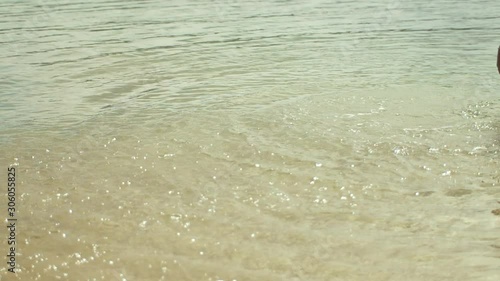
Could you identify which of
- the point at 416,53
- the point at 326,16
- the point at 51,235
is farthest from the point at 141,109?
the point at 326,16

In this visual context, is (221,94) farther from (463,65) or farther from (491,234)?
(491,234)

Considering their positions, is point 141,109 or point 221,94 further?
point 221,94

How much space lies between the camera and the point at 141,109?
5.83m

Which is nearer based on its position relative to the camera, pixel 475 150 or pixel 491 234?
pixel 491 234

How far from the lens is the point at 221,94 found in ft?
21.0

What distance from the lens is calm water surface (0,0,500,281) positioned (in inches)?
116

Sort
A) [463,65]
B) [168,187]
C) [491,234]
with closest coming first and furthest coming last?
[491,234] < [168,187] < [463,65]

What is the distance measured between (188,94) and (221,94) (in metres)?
0.33

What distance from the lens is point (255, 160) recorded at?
4262 mm

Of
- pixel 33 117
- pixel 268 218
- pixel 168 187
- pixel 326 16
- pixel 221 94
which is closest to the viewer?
pixel 268 218

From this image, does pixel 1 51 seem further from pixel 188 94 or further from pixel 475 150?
pixel 475 150

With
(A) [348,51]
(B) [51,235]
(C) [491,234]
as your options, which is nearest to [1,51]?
(A) [348,51]

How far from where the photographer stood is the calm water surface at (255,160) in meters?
2.95

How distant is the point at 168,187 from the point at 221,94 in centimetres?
268
